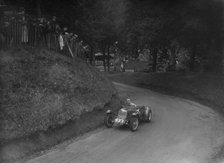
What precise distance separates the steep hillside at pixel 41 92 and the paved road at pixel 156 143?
4.86 feet

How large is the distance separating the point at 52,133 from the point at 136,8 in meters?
21.1

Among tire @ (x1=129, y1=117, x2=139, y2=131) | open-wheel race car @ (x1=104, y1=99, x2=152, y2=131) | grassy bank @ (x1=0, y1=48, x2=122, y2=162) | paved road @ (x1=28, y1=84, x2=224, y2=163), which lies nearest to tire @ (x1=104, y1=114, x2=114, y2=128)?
open-wheel race car @ (x1=104, y1=99, x2=152, y2=131)

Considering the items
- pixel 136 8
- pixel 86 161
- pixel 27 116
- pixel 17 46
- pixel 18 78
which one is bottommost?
pixel 86 161

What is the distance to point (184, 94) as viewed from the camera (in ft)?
104

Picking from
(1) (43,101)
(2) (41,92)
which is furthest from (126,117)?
(2) (41,92)

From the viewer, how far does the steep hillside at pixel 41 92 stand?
51.3 ft

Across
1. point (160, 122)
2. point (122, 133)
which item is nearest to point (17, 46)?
point (122, 133)

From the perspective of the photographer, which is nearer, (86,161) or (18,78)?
(86,161)

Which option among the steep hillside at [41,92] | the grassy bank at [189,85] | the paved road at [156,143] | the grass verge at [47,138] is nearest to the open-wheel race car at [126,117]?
the paved road at [156,143]

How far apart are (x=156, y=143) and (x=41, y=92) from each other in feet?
18.5

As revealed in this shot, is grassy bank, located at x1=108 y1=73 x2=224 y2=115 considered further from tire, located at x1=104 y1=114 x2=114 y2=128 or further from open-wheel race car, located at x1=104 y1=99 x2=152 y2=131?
tire, located at x1=104 y1=114 x2=114 y2=128

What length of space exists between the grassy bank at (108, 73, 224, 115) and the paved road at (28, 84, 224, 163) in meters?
4.63

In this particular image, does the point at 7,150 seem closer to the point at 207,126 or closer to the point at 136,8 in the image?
the point at 207,126

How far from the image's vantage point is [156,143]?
1716 cm
